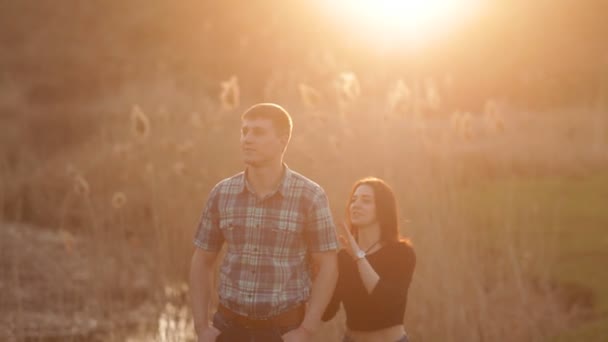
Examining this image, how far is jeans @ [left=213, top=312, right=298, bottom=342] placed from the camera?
3.27 m

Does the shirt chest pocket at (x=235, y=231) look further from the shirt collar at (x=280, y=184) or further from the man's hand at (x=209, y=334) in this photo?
the man's hand at (x=209, y=334)

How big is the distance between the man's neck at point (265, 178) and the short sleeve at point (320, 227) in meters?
0.17

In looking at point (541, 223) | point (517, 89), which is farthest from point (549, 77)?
point (541, 223)

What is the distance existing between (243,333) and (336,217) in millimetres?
3670

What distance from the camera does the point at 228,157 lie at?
790cm

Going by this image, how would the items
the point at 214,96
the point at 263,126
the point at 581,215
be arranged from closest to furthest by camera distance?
1. the point at 263,126
2. the point at 581,215
3. the point at 214,96

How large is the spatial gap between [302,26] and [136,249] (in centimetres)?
1304

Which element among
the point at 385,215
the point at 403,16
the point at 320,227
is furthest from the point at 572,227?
the point at 403,16

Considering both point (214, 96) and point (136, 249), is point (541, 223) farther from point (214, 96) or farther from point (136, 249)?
point (214, 96)

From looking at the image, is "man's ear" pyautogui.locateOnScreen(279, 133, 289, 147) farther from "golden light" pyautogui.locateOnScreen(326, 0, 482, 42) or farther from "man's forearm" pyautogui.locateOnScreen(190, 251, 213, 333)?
"golden light" pyautogui.locateOnScreen(326, 0, 482, 42)

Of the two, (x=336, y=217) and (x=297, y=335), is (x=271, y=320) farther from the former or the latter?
(x=336, y=217)

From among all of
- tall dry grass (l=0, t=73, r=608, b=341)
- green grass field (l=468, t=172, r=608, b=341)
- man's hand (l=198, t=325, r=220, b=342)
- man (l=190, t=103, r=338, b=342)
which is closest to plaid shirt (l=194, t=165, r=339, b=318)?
man (l=190, t=103, r=338, b=342)

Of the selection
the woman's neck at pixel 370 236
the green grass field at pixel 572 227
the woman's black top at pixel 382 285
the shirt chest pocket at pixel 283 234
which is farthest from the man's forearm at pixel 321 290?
the green grass field at pixel 572 227

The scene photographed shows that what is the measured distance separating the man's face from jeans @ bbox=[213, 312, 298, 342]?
62 centimetres
